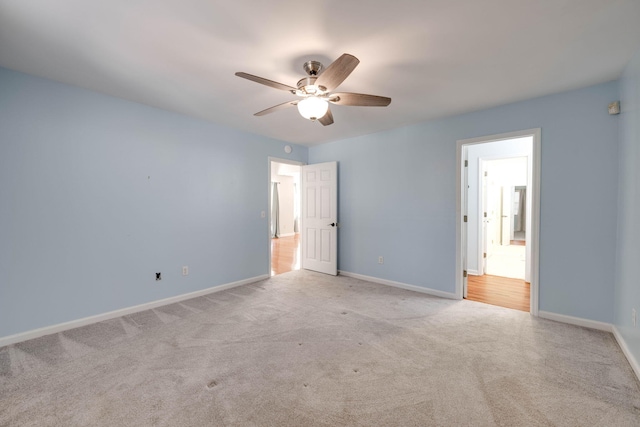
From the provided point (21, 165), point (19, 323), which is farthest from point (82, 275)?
point (21, 165)

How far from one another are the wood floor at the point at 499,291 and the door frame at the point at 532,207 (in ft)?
1.05

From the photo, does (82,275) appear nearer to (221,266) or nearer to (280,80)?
(221,266)

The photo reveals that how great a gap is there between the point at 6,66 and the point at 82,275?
1978mm

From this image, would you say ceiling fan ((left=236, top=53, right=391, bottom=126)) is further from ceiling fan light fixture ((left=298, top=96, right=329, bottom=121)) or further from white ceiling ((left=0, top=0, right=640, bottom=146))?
white ceiling ((left=0, top=0, right=640, bottom=146))

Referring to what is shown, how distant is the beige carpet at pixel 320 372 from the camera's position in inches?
62.1

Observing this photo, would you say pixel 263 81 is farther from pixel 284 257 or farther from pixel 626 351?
pixel 284 257

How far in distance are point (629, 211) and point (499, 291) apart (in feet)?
6.59

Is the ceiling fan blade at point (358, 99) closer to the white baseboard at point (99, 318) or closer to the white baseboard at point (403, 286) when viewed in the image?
the white baseboard at point (403, 286)

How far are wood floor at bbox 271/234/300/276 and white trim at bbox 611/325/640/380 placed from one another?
4233 mm

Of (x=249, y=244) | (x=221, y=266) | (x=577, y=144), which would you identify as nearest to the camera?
(x=577, y=144)

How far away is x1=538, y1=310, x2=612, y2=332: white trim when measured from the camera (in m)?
2.58

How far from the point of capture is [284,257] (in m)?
6.34

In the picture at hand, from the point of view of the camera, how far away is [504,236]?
8.14 m

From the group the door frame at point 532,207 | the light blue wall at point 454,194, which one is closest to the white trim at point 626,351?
the light blue wall at point 454,194
